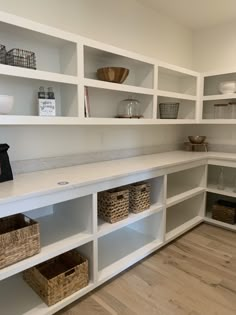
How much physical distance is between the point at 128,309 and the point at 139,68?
2.19 metres

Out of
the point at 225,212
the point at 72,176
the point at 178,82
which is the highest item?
the point at 178,82

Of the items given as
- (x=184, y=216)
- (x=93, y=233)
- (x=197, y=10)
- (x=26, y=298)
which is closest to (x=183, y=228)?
(x=184, y=216)

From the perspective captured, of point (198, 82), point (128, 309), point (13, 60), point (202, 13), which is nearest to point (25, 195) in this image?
point (13, 60)

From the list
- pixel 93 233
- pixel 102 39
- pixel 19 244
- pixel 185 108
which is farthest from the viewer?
pixel 185 108

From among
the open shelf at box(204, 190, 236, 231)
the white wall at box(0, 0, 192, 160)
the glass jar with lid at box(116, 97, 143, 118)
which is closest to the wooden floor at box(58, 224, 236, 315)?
the open shelf at box(204, 190, 236, 231)

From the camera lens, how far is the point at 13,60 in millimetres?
1626

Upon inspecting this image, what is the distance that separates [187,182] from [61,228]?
1.87m

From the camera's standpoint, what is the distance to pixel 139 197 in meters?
2.23

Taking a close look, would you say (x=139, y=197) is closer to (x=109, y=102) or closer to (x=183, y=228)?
(x=183, y=228)

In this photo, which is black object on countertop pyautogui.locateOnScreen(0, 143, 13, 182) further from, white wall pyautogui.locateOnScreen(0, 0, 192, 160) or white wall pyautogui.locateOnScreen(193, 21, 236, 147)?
white wall pyautogui.locateOnScreen(193, 21, 236, 147)

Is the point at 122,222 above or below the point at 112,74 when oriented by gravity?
below

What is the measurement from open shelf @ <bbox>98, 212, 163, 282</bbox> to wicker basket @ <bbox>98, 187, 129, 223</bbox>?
0.38 meters

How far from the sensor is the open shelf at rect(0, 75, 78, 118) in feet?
5.99

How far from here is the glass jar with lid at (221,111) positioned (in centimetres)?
315
